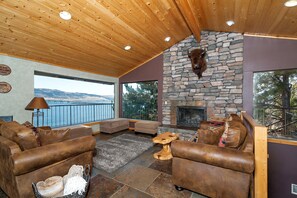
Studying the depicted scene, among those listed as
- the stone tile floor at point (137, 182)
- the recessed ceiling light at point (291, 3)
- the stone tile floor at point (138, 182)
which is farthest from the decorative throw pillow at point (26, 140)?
the recessed ceiling light at point (291, 3)

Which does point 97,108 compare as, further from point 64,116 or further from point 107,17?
point 107,17

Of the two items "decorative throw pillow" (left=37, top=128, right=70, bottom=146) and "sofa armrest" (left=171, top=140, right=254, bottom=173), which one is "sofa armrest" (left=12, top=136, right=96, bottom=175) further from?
"sofa armrest" (left=171, top=140, right=254, bottom=173)

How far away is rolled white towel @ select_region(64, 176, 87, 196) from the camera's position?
1561 mm

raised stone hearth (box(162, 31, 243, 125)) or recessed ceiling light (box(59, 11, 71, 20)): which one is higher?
recessed ceiling light (box(59, 11, 71, 20))

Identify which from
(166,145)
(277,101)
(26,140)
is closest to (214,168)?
(166,145)

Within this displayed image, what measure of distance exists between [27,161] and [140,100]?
175 inches

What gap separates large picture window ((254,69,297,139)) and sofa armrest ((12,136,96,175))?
4229 mm

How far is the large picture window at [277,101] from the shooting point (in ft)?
10.4

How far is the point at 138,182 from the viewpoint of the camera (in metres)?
2.16

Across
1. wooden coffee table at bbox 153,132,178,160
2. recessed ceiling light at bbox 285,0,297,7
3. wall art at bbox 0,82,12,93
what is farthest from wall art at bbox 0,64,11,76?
recessed ceiling light at bbox 285,0,297,7

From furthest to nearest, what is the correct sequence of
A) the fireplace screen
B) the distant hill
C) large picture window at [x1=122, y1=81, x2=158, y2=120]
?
large picture window at [x1=122, y1=81, x2=158, y2=120] → the fireplace screen → the distant hill

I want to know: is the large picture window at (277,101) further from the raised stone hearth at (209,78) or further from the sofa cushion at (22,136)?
the sofa cushion at (22,136)

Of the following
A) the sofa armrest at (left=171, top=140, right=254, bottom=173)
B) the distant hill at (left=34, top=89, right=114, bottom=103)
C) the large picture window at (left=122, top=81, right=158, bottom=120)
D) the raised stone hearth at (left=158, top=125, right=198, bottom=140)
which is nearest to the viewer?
the sofa armrest at (left=171, top=140, right=254, bottom=173)

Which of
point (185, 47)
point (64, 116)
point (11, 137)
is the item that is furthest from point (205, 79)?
point (64, 116)
